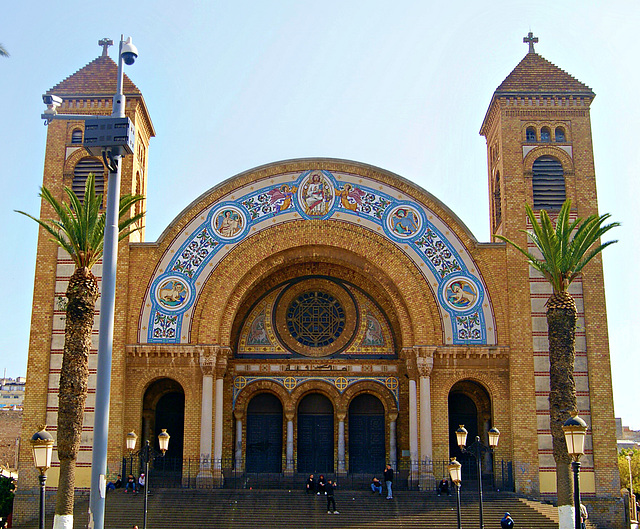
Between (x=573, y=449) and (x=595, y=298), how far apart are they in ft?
52.5

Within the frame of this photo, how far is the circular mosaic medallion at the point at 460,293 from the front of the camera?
30438 millimetres

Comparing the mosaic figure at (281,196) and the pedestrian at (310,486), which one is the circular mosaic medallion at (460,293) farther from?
the pedestrian at (310,486)

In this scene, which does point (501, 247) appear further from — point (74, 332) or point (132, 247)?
point (74, 332)

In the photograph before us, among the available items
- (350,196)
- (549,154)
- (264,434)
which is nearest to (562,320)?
(549,154)

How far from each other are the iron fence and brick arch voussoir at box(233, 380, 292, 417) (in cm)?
208

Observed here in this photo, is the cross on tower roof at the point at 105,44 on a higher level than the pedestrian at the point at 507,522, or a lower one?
higher

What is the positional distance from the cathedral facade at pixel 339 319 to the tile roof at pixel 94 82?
0.27ft

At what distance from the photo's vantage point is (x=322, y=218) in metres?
31.3

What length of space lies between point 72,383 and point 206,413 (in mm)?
7017

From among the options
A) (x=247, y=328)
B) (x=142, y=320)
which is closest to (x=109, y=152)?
(x=142, y=320)

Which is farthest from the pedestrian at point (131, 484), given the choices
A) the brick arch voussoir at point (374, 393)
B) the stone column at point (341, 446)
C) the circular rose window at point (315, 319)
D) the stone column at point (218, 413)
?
the brick arch voussoir at point (374, 393)

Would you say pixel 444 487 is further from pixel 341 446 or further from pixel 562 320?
pixel 562 320

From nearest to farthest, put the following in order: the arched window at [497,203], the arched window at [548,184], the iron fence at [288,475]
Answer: the iron fence at [288,475] → the arched window at [548,184] → the arched window at [497,203]

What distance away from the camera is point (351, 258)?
3155 cm
